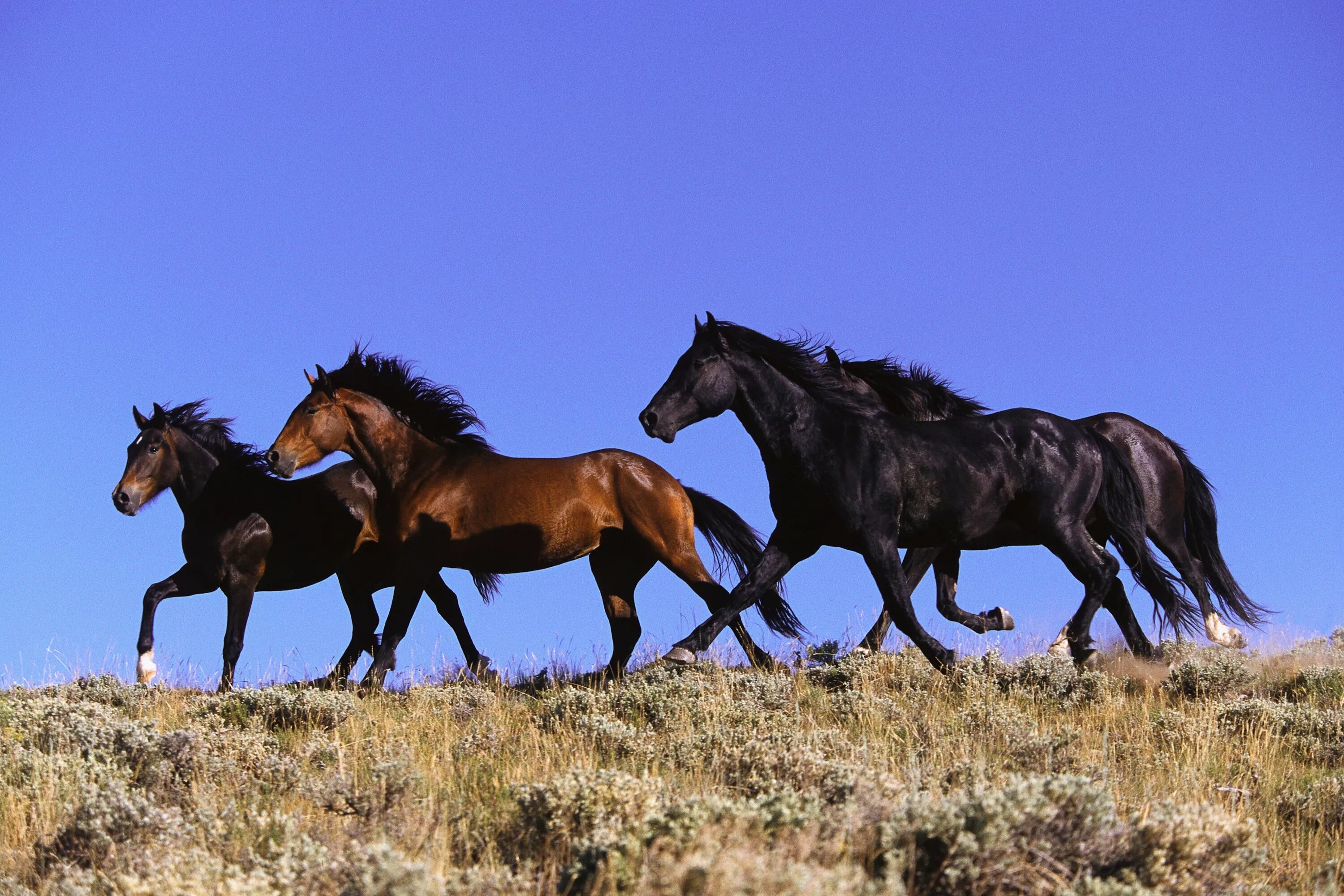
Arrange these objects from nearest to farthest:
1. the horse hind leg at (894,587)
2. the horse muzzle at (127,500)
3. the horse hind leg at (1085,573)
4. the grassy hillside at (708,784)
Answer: the grassy hillside at (708,784) → the horse hind leg at (894,587) → the horse hind leg at (1085,573) → the horse muzzle at (127,500)

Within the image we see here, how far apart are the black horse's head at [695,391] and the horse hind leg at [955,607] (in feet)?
9.06

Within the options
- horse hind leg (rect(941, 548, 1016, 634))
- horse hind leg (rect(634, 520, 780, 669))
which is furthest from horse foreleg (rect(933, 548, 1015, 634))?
horse hind leg (rect(634, 520, 780, 669))

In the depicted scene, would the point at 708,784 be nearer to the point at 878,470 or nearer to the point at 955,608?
the point at 878,470

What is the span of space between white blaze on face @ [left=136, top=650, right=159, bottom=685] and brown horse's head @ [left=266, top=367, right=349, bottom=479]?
6.04 feet

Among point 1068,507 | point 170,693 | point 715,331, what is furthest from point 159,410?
point 1068,507

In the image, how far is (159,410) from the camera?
451 inches

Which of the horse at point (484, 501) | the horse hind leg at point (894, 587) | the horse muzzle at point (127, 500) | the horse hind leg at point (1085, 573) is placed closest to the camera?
the horse hind leg at point (894, 587)

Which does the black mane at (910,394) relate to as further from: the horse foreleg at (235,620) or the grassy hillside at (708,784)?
the horse foreleg at (235,620)

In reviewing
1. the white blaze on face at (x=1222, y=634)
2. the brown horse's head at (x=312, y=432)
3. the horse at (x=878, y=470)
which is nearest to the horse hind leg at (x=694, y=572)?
the horse at (x=878, y=470)

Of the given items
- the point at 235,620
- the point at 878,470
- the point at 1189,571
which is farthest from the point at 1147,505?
the point at 235,620

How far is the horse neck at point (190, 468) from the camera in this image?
445 inches

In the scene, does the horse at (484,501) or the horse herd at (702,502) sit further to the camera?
the horse at (484,501)

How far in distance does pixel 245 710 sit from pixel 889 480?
4.26 metres

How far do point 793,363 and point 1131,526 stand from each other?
2.79m
